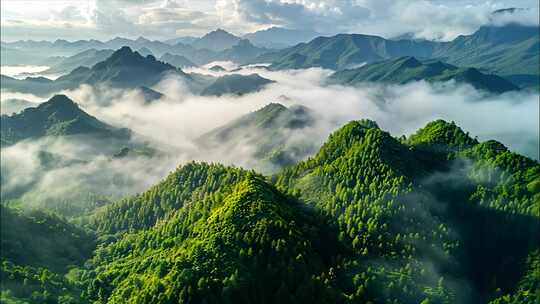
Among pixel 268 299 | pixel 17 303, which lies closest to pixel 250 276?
pixel 268 299

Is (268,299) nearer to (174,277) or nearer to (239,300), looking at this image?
(239,300)

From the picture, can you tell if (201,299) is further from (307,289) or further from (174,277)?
(307,289)

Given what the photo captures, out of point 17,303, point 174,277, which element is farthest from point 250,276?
point 17,303

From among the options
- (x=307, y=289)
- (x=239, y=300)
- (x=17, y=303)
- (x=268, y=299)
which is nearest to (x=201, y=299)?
(x=239, y=300)

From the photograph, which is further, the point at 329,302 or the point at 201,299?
the point at 329,302

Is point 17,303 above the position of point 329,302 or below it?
below

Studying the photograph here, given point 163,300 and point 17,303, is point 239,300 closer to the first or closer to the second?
point 163,300

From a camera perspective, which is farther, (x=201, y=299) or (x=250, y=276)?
(x=250, y=276)

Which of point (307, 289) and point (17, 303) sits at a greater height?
point (307, 289)
